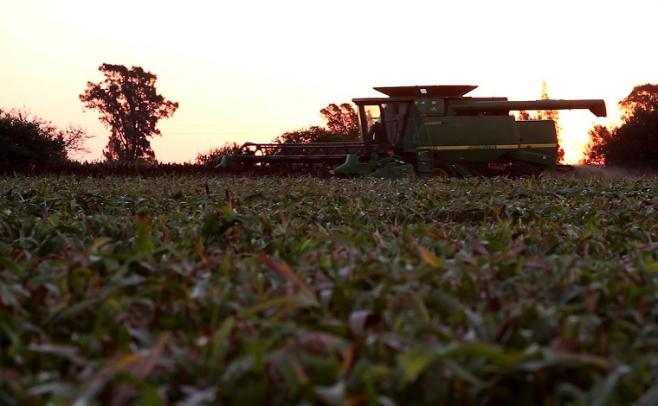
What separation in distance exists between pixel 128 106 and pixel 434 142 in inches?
1980

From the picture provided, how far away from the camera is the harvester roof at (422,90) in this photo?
1078 inches

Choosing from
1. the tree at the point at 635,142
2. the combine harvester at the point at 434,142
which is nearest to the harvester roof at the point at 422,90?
the combine harvester at the point at 434,142

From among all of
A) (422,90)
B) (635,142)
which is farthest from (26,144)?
(635,142)

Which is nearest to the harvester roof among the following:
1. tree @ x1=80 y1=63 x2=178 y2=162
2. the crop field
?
the crop field

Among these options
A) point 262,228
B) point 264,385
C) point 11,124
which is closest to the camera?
point 264,385

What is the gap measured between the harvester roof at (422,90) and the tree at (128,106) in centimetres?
4645

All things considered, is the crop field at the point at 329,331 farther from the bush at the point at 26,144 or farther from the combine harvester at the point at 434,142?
the bush at the point at 26,144

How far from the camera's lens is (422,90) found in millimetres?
27391

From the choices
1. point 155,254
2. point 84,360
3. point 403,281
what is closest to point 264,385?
point 84,360

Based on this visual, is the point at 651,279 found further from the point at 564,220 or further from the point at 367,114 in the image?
the point at 367,114

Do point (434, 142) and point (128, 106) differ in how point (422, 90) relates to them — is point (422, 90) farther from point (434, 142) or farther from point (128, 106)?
point (128, 106)

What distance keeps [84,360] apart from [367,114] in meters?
26.9

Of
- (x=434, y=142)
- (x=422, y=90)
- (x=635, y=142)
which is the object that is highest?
(x=422, y=90)

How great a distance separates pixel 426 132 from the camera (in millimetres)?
26547
